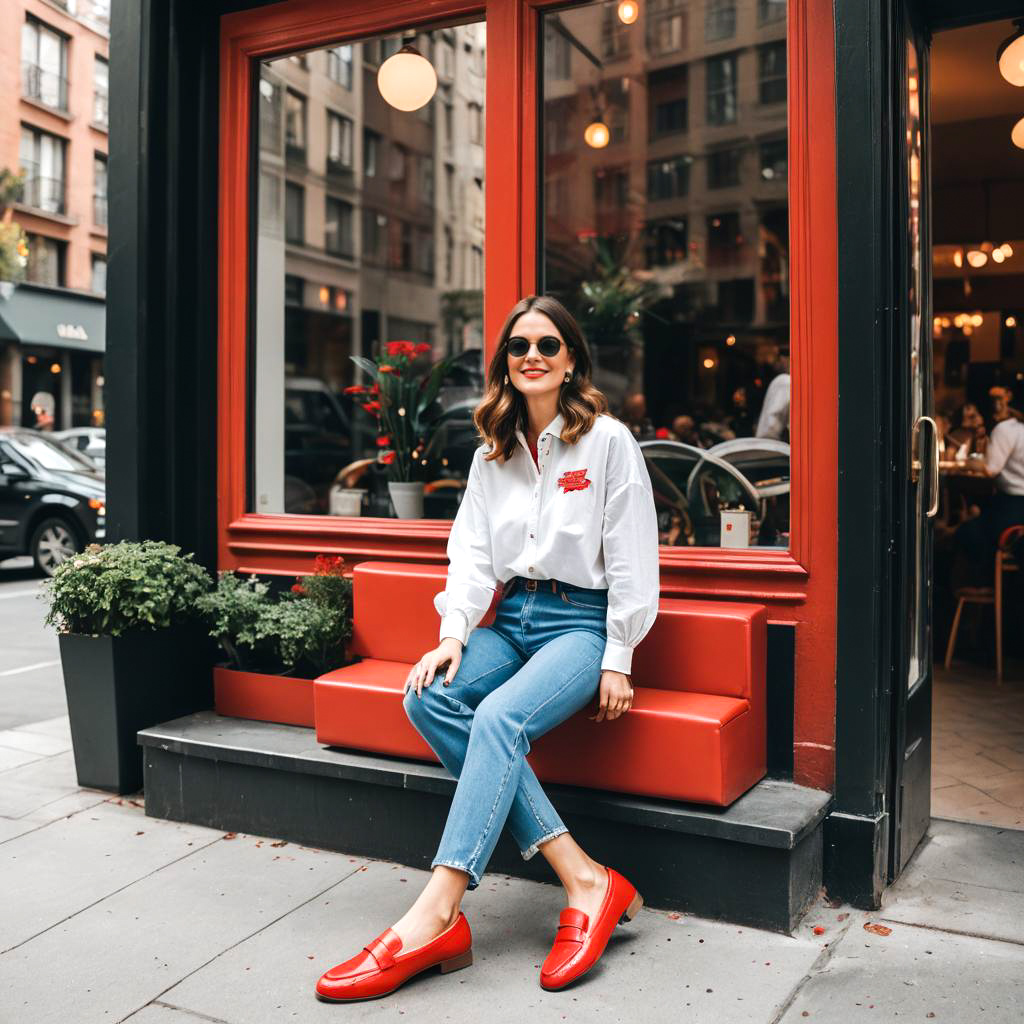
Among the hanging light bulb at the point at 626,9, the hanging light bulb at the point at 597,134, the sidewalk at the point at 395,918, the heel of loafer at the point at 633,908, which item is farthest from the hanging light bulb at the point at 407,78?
the hanging light bulb at the point at 597,134

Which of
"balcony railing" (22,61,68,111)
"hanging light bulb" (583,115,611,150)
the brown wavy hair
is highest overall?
"balcony railing" (22,61,68,111)

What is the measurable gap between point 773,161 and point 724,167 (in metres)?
0.67

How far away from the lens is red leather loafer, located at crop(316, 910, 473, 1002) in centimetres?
261

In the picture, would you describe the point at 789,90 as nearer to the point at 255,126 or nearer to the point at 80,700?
the point at 255,126

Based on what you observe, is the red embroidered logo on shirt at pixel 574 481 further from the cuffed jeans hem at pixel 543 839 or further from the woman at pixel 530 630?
the cuffed jeans hem at pixel 543 839

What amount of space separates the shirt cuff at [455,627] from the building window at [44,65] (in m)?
26.4

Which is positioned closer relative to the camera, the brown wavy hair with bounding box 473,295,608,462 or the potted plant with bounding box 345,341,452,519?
the brown wavy hair with bounding box 473,295,608,462

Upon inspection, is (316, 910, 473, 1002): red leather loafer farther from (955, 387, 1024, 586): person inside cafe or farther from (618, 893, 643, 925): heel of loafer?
(955, 387, 1024, 586): person inside cafe

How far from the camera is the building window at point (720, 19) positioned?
974cm

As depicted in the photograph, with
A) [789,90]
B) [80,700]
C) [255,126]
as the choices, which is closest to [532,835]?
[80,700]

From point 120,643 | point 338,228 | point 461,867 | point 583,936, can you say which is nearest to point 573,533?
point 461,867

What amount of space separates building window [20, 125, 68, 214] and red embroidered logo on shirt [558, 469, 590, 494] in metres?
25.9

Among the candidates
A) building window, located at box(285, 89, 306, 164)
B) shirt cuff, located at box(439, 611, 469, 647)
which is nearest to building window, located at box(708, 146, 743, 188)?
building window, located at box(285, 89, 306, 164)

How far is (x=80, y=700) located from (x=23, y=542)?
7.54 metres
